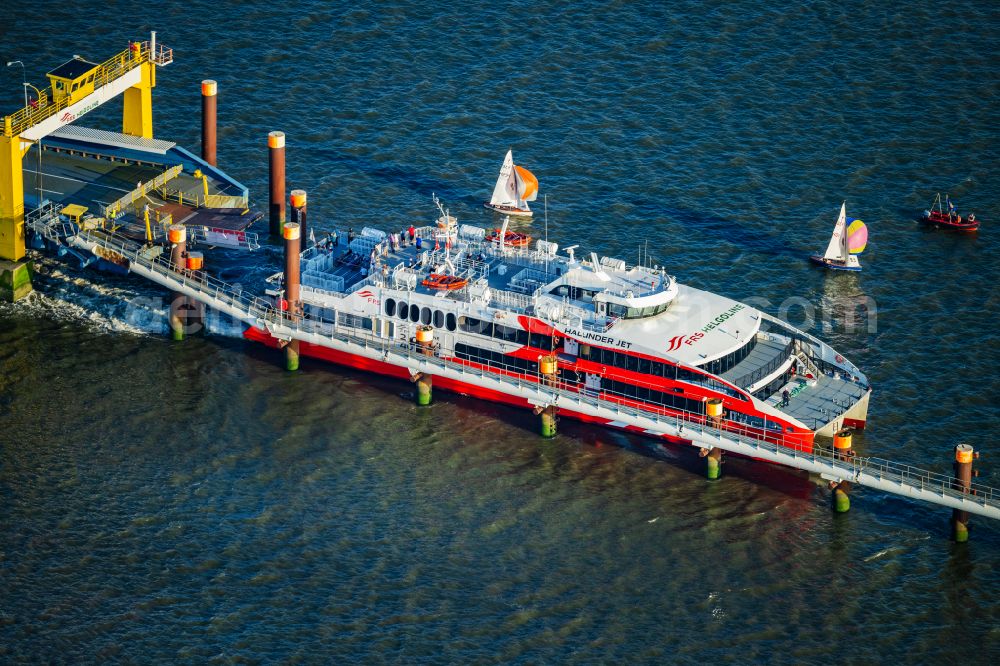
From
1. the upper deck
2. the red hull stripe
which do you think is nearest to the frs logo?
the upper deck

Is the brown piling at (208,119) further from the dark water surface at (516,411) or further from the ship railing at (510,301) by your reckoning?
the ship railing at (510,301)

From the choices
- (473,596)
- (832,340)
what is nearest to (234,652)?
(473,596)

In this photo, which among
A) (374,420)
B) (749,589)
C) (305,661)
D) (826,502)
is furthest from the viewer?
(374,420)

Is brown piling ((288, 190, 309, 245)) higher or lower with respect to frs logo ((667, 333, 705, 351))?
higher

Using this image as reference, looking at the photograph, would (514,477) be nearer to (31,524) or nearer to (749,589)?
(749,589)

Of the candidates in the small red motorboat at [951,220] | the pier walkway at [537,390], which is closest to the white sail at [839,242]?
the small red motorboat at [951,220]

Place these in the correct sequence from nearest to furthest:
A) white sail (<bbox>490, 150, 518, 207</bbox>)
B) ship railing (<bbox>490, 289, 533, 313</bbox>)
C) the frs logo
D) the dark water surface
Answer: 1. the dark water surface
2. the frs logo
3. ship railing (<bbox>490, 289, 533, 313</bbox>)
4. white sail (<bbox>490, 150, 518, 207</bbox>)

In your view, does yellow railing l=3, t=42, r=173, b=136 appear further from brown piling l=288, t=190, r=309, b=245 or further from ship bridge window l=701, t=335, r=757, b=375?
ship bridge window l=701, t=335, r=757, b=375
